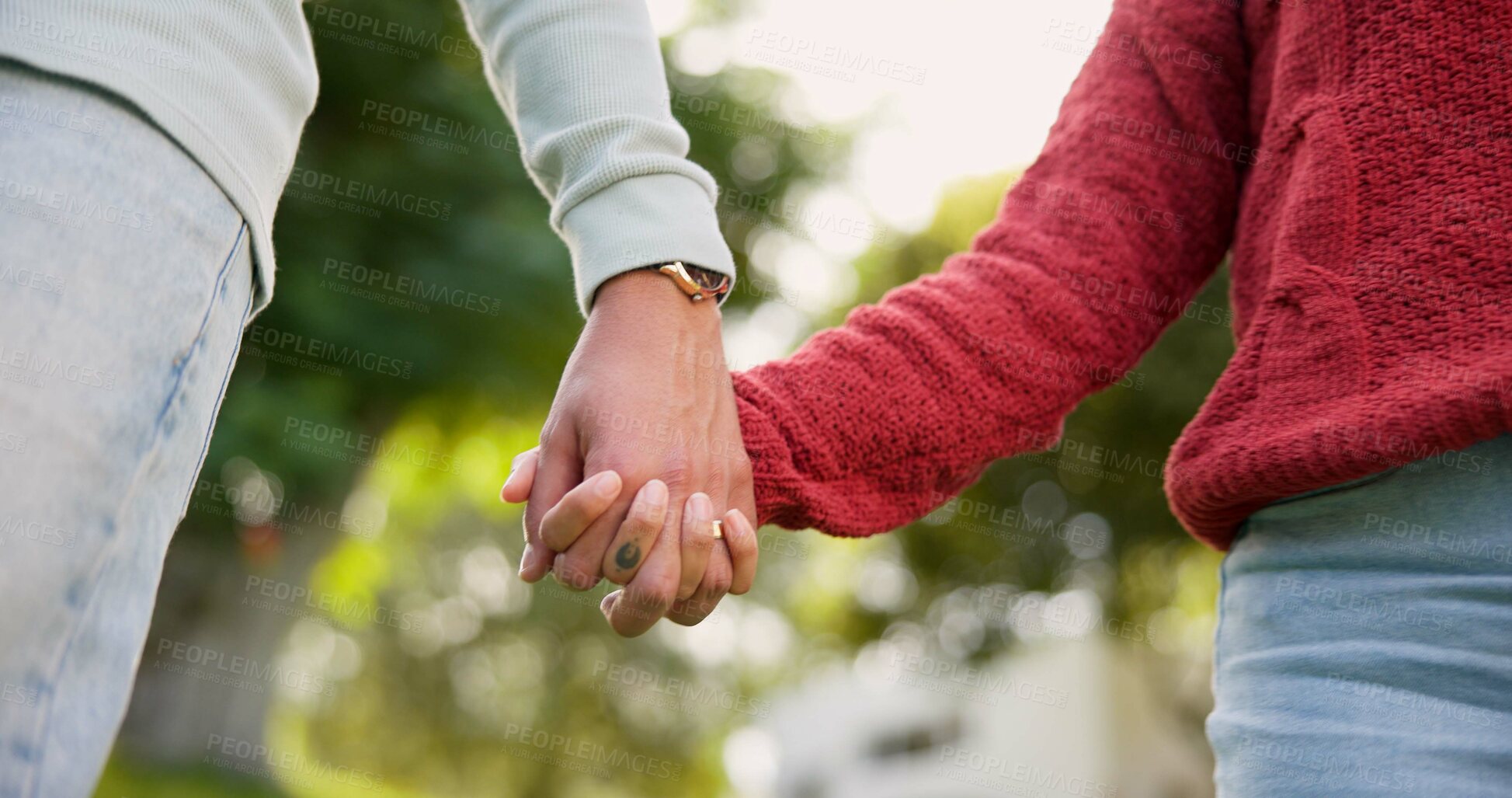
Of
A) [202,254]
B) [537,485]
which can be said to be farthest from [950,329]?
[202,254]

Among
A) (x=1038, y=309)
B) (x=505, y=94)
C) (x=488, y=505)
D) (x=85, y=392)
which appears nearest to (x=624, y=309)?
(x=505, y=94)

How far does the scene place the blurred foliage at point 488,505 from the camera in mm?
9211

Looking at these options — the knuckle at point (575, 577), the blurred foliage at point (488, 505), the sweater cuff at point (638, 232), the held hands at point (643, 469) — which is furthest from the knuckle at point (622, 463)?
the blurred foliage at point (488, 505)

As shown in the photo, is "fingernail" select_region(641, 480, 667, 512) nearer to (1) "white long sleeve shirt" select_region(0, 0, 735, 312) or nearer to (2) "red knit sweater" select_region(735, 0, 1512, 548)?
(2) "red knit sweater" select_region(735, 0, 1512, 548)

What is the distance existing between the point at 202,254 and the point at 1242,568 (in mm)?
1306

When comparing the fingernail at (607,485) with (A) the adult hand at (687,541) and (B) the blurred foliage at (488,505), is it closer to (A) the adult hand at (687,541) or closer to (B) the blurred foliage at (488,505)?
(A) the adult hand at (687,541)

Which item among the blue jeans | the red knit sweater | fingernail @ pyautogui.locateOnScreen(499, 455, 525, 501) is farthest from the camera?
fingernail @ pyautogui.locateOnScreen(499, 455, 525, 501)

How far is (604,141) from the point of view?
5.32 ft

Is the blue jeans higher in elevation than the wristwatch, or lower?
lower

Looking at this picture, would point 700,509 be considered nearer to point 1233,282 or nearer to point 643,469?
point 643,469

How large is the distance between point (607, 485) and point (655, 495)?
0.06 metres

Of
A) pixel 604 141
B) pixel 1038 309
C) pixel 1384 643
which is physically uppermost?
pixel 604 141

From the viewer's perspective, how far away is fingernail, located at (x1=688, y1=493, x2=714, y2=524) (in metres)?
1.46

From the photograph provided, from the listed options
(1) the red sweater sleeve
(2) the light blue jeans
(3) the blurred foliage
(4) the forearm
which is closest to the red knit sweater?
(1) the red sweater sleeve
